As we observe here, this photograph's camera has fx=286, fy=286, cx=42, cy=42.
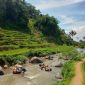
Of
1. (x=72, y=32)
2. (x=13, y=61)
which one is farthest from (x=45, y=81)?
(x=72, y=32)

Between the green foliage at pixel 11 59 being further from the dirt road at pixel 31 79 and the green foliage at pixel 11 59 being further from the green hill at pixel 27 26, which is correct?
the green hill at pixel 27 26

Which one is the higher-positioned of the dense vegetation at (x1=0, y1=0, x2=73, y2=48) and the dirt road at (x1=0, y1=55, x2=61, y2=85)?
the dense vegetation at (x1=0, y1=0, x2=73, y2=48)

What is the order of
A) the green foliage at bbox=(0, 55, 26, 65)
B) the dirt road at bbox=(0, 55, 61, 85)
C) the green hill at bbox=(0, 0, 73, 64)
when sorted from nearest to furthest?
the dirt road at bbox=(0, 55, 61, 85) → the green foliage at bbox=(0, 55, 26, 65) → the green hill at bbox=(0, 0, 73, 64)

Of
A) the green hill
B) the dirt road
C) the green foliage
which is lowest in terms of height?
the dirt road

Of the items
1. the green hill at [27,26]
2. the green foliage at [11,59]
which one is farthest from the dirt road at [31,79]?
the green hill at [27,26]

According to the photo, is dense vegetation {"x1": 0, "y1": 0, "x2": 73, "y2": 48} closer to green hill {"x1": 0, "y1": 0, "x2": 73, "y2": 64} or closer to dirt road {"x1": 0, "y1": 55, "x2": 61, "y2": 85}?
green hill {"x1": 0, "y1": 0, "x2": 73, "y2": 64}

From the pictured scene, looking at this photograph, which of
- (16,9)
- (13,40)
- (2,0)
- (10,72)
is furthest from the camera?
(16,9)

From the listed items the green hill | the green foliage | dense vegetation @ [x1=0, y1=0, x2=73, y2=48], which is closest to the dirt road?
the green foliage

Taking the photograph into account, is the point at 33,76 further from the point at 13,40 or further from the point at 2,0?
the point at 2,0

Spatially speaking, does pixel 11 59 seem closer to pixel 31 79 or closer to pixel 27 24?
pixel 31 79

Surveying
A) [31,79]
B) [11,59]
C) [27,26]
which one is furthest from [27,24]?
[31,79]

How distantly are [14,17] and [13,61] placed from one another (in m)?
75.1

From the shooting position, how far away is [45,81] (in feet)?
133

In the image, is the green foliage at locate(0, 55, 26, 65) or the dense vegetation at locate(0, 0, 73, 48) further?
the dense vegetation at locate(0, 0, 73, 48)
